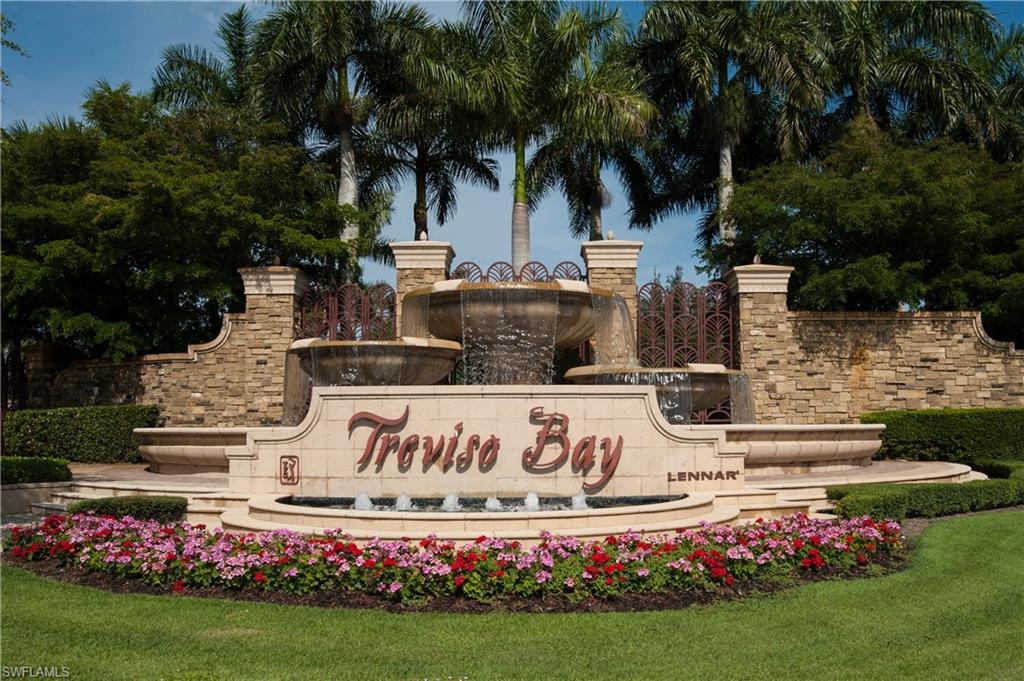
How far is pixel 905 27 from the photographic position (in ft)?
83.3

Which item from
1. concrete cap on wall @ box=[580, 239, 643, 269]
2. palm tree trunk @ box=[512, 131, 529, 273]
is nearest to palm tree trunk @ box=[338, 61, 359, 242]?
palm tree trunk @ box=[512, 131, 529, 273]

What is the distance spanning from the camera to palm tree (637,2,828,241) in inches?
945

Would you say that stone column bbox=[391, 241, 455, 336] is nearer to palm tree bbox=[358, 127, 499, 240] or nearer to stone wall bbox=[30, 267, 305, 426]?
stone wall bbox=[30, 267, 305, 426]

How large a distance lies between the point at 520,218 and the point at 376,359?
10.2 m

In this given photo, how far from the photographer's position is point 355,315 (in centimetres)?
1830

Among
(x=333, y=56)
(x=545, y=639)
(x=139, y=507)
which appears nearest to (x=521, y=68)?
(x=333, y=56)

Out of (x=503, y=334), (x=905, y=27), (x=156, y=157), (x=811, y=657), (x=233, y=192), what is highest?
(x=905, y=27)

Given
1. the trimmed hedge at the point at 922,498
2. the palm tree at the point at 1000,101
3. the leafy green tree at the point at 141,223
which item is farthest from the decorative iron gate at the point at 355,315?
the palm tree at the point at 1000,101

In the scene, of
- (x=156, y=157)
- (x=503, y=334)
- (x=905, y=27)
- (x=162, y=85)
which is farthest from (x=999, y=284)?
(x=162, y=85)

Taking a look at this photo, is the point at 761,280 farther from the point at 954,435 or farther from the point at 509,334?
the point at 509,334

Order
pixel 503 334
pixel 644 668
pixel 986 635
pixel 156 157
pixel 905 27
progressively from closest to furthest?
pixel 644 668, pixel 986 635, pixel 503 334, pixel 156 157, pixel 905 27

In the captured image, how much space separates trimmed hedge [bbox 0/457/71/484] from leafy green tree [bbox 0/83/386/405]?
256 inches

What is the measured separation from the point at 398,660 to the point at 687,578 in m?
2.86

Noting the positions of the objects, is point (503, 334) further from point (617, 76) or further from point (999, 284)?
point (999, 284)
